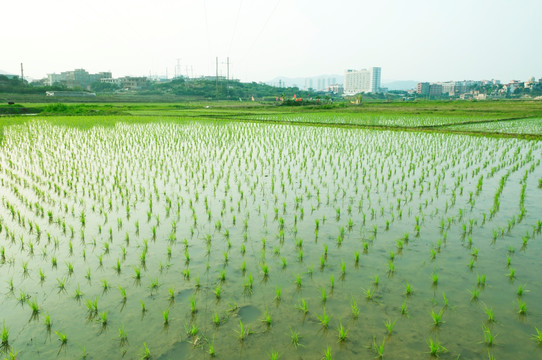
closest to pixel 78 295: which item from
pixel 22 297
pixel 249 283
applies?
pixel 22 297

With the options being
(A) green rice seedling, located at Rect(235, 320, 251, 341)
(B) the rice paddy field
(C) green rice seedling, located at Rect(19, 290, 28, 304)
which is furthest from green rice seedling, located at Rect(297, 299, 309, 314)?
(C) green rice seedling, located at Rect(19, 290, 28, 304)

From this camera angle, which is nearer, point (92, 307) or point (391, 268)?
point (92, 307)

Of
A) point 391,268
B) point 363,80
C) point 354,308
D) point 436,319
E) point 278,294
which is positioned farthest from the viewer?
point 363,80

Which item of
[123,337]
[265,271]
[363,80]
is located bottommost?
[123,337]

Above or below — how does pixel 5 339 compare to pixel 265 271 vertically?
below

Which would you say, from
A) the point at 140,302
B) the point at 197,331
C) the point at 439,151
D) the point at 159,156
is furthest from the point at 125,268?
the point at 439,151

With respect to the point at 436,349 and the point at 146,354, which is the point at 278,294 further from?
the point at 436,349

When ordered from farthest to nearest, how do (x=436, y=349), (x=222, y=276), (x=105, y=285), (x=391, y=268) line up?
(x=391, y=268) → (x=222, y=276) → (x=105, y=285) → (x=436, y=349)

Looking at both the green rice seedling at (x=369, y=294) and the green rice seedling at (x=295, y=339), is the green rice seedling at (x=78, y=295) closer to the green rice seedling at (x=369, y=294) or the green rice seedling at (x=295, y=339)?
the green rice seedling at (x=295, y=339)
